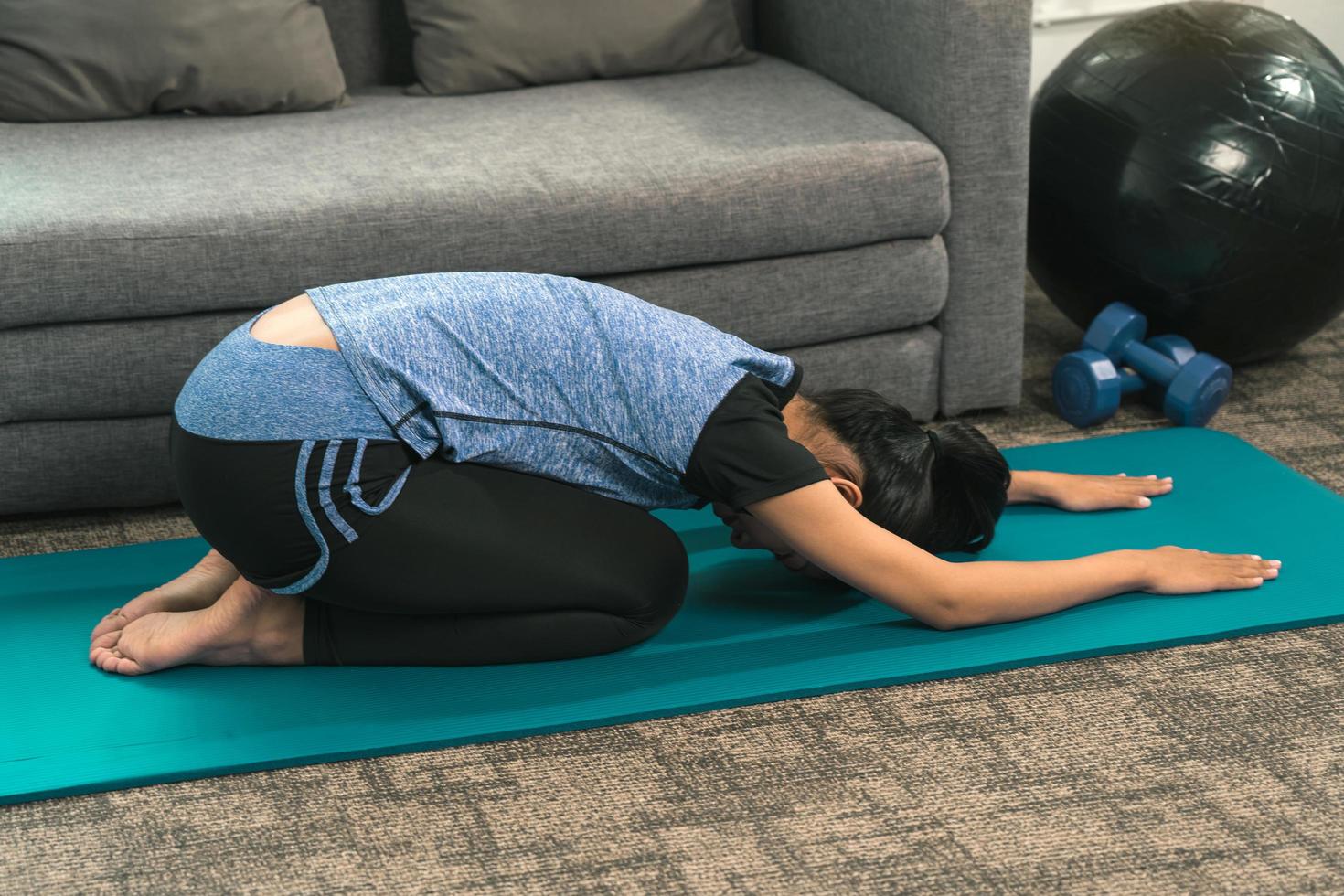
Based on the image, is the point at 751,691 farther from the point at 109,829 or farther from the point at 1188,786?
the point at 109,829

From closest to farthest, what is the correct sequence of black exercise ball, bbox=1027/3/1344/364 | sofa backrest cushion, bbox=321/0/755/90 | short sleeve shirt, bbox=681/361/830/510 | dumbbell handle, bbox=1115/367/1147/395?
1. short sleeve shirt, bbox=681/361/830/510
2. black exercise ball, bbox=1027/3/1344/364
3. dumbbell handle, bbox=1115/367/1147/395
4. sofa backrest cushion, bbox=321/0/755/90

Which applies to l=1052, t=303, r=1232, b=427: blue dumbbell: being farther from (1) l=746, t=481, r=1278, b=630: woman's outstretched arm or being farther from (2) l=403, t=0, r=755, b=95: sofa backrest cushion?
(2) l=403, t=0, r=755, b=95: sofa backrest cushion

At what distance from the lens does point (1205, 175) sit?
2246 millimetres

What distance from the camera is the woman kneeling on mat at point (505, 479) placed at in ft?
5.07

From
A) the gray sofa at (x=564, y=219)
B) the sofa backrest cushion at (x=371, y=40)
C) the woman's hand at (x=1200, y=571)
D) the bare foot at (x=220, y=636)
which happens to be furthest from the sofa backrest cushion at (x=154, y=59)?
the woman's hand at (x=1200, y=571)

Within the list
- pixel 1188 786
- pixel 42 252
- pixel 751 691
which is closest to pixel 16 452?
pixel 42 252

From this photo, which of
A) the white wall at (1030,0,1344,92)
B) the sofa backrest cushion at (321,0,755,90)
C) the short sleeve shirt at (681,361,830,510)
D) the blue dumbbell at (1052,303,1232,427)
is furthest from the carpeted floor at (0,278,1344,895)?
the white wall at (1030,0,1344,92)

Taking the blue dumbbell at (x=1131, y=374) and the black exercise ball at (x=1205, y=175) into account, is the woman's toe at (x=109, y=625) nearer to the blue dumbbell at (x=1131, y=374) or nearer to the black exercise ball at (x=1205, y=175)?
the blue dumbbell at (x=1131, y=374)

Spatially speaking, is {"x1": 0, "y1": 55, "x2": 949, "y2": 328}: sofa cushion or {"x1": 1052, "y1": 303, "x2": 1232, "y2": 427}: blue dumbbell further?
{"x1": 1052, "y1": 303, "x2": 1232, "y2": 427}: blue dumbbell

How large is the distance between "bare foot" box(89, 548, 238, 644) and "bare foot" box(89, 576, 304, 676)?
0.05 meters

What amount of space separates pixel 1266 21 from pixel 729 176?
104 centimetres

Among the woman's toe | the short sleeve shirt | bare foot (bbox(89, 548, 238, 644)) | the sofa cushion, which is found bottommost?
the woman's toe

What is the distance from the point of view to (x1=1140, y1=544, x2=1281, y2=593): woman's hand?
1.77m

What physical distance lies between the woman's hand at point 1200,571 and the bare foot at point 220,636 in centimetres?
109
